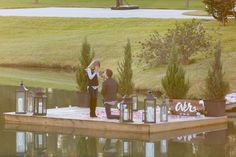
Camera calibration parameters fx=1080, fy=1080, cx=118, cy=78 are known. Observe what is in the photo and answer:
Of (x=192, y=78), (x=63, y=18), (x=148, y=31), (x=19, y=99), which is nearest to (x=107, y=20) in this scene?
(x=63, y=18)

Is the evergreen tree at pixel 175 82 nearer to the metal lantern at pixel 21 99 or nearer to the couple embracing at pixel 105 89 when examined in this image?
the couple embracing at pixel 105 89

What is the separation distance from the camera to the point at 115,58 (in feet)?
185

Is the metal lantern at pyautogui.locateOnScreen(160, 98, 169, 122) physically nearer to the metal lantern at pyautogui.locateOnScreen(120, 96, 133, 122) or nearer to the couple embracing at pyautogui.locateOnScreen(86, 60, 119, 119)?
the metal lantern at pyautogui.locateOnScreen(120, 96, 133, 122)

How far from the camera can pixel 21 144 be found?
30828mm

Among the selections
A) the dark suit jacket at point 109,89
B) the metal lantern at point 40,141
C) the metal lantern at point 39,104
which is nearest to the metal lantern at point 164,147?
the dark suit jacket at point 109,89

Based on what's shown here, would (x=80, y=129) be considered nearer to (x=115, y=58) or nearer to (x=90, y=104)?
(x=90, y=104)

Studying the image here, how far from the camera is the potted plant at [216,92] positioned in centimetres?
3606

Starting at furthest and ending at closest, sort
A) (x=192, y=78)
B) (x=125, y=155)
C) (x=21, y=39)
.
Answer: (x=21, y=39), (x=192, y=78), (x=125, y=155)

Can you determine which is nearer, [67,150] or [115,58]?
[67,150]

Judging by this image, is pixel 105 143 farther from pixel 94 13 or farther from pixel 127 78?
pixel 94 13

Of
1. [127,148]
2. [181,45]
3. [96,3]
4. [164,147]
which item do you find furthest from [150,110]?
[96,3]

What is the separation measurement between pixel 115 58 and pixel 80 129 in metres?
22.8

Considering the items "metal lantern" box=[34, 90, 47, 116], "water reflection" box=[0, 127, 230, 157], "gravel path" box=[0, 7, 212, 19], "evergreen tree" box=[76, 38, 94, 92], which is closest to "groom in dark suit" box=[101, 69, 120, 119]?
"water reflection" box=[0, 127, 230, 157]

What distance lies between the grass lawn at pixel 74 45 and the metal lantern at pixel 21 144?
500 inches
